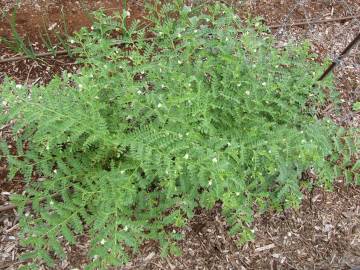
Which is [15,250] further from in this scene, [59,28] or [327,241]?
[327,241]

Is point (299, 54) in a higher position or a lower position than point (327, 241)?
higher

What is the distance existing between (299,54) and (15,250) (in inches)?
109

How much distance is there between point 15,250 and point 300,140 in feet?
7.48

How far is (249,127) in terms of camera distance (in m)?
2.87

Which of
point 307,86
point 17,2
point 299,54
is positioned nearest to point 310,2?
Result: point 299,54

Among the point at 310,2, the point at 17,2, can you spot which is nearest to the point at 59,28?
the point at 17,2

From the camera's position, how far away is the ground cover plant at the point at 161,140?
2.44m

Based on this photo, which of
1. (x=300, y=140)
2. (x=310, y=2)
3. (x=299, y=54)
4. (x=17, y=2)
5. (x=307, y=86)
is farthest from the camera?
(x=310, y=2)

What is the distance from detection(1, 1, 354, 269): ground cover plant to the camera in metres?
2.44

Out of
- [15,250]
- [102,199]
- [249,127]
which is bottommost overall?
[15,250]

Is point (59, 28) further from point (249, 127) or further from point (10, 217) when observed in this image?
A: point (249, 127)

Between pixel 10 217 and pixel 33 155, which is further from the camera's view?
pixel 10 217

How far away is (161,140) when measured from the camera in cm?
245

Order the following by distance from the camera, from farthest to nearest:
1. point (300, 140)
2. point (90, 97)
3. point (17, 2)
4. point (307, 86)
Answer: point (17, 2) < point (307, 86) < point (300, 140) < point (90, 97)
